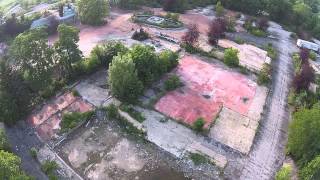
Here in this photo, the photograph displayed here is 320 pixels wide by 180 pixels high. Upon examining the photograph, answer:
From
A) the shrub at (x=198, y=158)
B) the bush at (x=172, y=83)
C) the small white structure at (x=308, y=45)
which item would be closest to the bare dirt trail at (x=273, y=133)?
the shrub at (x=198, y=158)

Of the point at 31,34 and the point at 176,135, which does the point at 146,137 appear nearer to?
the point at 176,135

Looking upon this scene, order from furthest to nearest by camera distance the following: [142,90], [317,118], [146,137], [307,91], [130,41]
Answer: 1. [130,41]
2. [307,91]
3. [142,90]
4. [146,137]
5. [317,118]

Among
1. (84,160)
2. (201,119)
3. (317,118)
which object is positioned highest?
(317,118)

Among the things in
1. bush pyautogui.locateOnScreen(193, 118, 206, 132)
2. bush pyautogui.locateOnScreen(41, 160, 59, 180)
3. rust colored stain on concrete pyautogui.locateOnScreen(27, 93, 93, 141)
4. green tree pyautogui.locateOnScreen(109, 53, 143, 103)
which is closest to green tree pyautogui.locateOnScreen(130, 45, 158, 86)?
green tree pyautogui.locateOnScreen(109, 53, 143, 103)

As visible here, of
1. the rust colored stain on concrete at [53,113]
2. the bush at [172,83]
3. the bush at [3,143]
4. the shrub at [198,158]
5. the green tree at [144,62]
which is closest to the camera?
the bush at [3,143]

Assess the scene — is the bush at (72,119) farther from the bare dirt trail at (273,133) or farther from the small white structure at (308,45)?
the small white structure at (308,45)

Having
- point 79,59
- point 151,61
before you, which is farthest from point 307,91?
point 79,59

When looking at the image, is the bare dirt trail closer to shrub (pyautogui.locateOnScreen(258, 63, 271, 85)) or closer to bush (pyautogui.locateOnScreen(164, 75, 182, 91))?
shrub (pyautogui.locateOnScreen(258, 63, 271, 85))
